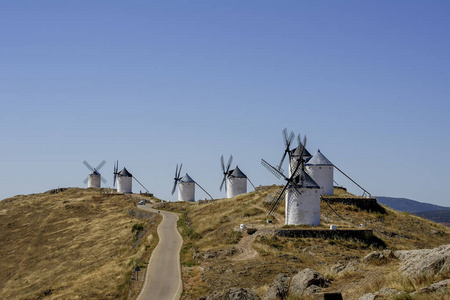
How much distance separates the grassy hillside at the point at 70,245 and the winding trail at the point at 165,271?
141cm

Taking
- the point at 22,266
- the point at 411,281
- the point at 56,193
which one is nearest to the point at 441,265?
the point at 411,281

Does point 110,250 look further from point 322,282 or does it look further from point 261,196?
point 322,282

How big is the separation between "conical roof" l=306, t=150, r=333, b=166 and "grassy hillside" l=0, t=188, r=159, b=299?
2126 cm

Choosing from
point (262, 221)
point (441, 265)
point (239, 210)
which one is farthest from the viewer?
point (239, 210)

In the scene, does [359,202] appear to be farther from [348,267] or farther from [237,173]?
[348,267]

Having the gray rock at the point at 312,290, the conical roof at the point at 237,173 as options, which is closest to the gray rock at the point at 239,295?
the gray rock at the point at 312,290

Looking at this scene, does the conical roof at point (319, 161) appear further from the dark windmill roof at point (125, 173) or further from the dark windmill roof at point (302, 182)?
the dark windmill roof at point (125, 173)

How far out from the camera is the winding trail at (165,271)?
31.7 meters

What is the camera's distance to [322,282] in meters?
21.3

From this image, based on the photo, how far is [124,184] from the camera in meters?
105

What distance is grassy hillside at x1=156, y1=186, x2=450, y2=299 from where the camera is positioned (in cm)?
2255

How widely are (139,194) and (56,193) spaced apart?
23238 mm

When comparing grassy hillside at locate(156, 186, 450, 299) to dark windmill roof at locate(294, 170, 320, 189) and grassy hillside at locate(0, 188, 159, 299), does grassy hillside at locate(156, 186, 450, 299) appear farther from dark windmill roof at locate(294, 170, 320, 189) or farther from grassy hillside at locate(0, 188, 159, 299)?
grassy hillside at locate(0, 188, 159, 299)

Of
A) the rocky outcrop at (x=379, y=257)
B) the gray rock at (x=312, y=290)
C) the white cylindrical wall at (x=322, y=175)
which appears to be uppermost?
the white cylindrical wall at (x=322, y=175)
